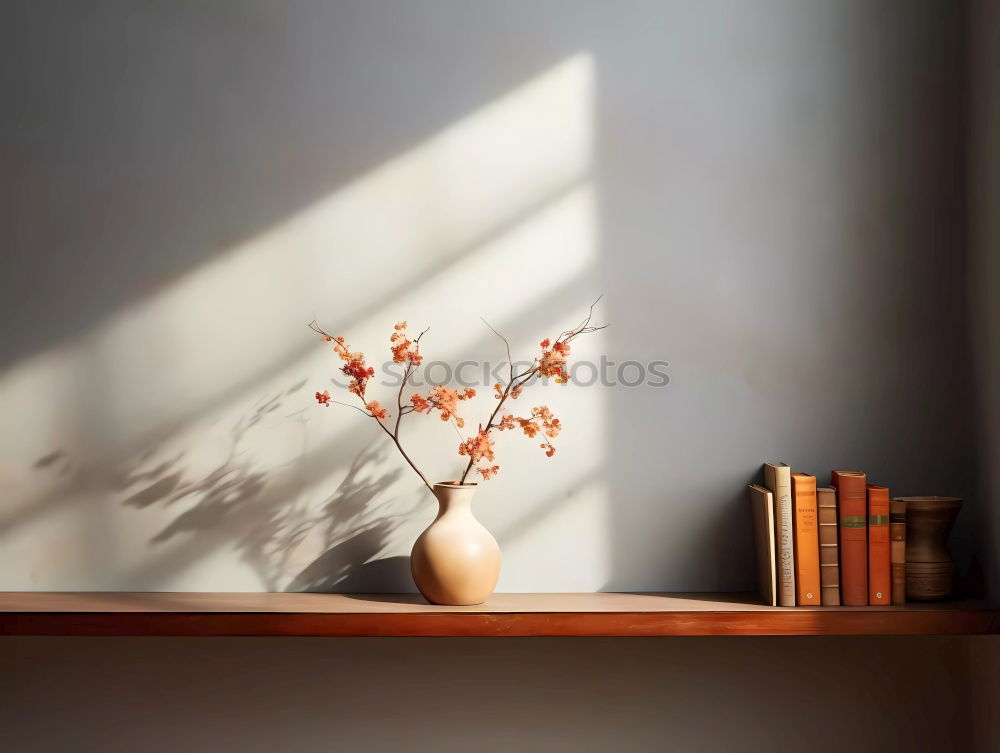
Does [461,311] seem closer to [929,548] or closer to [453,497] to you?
[453,497]

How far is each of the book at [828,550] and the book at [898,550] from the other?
0.13 metres

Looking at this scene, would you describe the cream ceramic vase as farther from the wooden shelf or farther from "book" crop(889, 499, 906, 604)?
"book" crop(889, 499, 906, 604)

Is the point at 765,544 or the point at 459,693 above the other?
the point at 765,544

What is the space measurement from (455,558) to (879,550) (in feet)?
3.07

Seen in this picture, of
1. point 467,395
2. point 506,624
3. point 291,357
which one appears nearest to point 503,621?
point 506,624

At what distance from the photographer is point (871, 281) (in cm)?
199

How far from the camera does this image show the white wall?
197cm

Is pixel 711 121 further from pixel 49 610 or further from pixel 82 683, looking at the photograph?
pixel 82 683

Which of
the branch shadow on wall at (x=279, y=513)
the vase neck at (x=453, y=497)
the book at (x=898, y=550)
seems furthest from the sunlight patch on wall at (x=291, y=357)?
the book at (x=898, y=550)

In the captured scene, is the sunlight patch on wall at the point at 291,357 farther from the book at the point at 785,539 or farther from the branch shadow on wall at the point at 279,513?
the book at the point at 785,539

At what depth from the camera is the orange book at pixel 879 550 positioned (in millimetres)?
1763

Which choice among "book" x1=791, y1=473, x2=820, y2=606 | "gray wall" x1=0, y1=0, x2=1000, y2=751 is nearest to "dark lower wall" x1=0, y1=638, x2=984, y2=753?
"gray wall" x1=0, y1=0, x2=1000, y2=751

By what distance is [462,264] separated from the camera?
2.01 m

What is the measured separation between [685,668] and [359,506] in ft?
2.91
